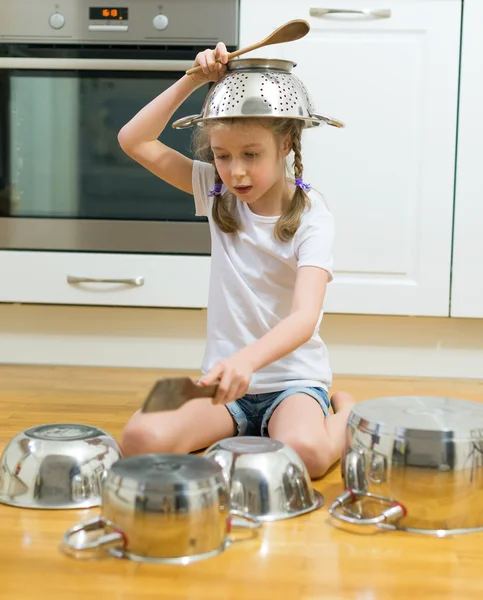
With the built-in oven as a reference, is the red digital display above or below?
above

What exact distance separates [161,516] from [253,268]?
2.05ft

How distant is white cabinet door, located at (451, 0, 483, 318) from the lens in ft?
7.11

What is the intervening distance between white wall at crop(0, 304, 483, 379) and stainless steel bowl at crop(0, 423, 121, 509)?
1.07 meters

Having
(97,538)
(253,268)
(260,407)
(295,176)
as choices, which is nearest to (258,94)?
(295,176)

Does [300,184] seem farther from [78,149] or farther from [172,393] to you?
[78,149]

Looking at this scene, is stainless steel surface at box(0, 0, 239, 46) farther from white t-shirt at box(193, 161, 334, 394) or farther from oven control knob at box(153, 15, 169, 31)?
white t-shirt at box(193, 161, 334, 394)

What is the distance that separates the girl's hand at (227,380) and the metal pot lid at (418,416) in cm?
20

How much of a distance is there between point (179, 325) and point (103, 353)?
0.22 m

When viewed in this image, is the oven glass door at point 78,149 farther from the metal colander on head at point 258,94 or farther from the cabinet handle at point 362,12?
the metal colander on head at point 258,94

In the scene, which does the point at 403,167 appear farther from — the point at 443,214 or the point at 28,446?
the point at 28,446

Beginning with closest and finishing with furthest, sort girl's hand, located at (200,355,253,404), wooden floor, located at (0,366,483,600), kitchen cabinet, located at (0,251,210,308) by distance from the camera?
wooden floor, located at (0,366,483,600)
girl's hand, located at (200,355,253,404)
kitchen cabinet, located at (0,251,210,308)

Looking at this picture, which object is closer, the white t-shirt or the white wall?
the white t-shirt

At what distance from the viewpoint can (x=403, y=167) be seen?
2219 millimetres

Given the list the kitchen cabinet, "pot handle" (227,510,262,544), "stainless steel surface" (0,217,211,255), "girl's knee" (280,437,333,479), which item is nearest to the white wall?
the kitchen cabinet
